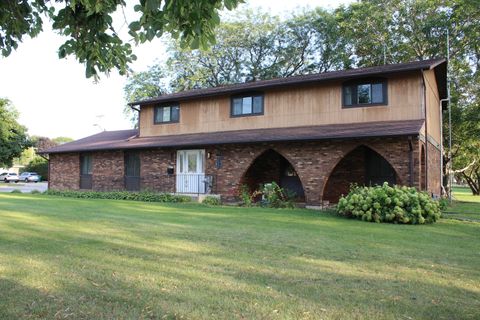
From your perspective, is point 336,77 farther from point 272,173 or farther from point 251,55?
point 251,55

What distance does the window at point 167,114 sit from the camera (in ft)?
76.3

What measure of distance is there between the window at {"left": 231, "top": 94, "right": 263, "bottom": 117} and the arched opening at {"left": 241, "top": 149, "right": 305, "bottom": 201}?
210 cm

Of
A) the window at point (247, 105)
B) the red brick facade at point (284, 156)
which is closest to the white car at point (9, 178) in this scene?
the red brick facade at point (284, 156)

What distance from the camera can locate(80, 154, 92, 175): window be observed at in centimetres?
2470

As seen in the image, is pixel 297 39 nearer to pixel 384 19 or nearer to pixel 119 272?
pixel 384 19

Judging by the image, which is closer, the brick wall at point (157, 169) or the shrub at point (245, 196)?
the shrub at point (245, 196)

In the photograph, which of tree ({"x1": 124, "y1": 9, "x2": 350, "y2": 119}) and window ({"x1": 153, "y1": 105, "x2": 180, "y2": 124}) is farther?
tree ({"x1": 124, "y1": 9, "x2": 350, "y2": 119})

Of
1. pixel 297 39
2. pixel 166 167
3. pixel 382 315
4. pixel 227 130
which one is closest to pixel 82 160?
pixel 166 167

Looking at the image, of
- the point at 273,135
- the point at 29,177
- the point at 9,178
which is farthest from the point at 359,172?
the point at 9,178

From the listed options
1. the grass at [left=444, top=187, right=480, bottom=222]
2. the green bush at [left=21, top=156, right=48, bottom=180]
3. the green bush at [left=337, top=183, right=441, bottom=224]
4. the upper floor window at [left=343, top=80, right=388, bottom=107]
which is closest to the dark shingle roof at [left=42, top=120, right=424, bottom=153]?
the upper floor window at [left=343, top=80, right=388, bottom=107]

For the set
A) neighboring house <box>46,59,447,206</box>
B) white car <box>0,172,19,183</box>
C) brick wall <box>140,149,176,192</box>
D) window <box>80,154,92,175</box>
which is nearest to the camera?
neighboring house <box>46,59,447,206</box>

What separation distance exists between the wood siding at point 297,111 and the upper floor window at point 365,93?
0.21 m

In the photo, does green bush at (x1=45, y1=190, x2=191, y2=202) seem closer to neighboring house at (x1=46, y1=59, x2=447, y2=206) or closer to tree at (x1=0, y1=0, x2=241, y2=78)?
neighboring house at (x1=46, y1=59, x2=447, y2=206)

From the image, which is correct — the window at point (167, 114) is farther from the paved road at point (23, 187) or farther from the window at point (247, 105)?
the paved road at point (23, 187)
